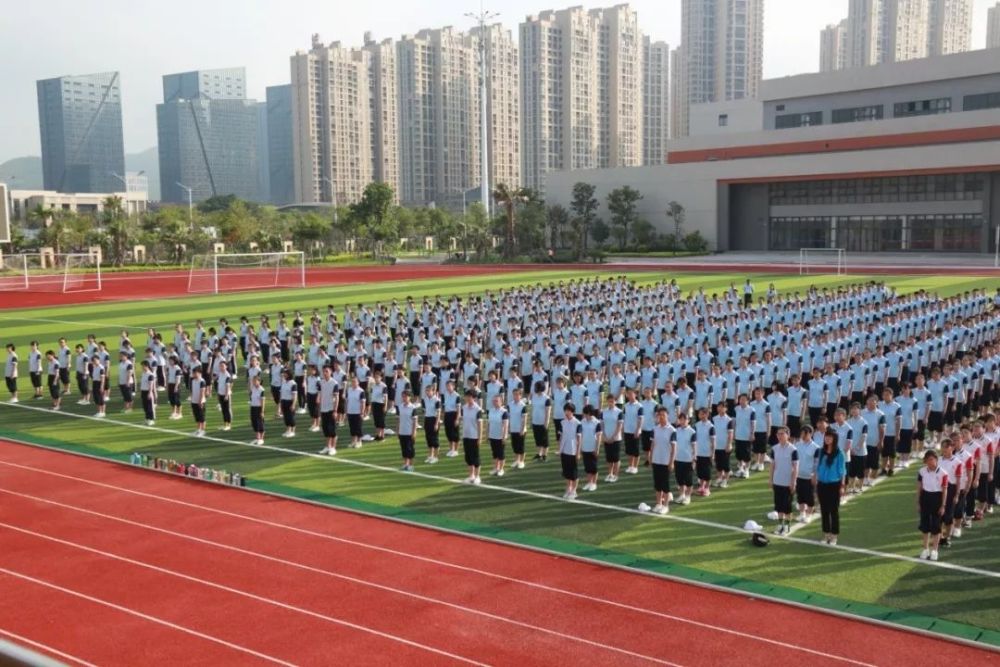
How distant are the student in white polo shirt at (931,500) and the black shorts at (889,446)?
2.61 meters

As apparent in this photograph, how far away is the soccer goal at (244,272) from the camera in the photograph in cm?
4897

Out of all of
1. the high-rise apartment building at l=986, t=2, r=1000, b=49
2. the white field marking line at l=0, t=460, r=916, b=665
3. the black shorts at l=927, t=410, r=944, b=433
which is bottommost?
the white field marking line at l=0, t=460, r=916, b=665

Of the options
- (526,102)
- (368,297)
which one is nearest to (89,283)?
(368,297)

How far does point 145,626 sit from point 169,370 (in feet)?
33.8

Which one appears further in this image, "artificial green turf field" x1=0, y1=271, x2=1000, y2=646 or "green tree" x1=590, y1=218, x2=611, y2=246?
"green tree" x1=590, y1=218, x2=611, y2=246

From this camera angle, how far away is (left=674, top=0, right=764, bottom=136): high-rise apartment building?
11731 centimetres

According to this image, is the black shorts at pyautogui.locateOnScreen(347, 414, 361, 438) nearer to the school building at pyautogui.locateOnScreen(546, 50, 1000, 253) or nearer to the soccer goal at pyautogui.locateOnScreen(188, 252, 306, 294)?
the soccer goal at pyautogui.locateOnScreen(188, 252, 306, 294)

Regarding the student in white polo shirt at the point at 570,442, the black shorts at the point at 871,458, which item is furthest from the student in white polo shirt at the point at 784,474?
the student in white polo shirt at the point at 570,442

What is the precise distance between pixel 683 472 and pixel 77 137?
679 ft

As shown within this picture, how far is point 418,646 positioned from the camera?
8.11 metres

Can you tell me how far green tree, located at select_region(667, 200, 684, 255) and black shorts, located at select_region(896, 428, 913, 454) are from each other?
55.2m

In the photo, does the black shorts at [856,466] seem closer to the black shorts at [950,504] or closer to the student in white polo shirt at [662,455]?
the black shorts at [950,504]

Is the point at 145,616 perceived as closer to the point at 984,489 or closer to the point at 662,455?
the point at 662,455

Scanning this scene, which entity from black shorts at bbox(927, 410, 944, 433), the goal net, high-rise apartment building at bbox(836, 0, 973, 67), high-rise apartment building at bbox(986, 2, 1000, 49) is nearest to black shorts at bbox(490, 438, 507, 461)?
black shorts at bbox(927, 410, 944, 433)
